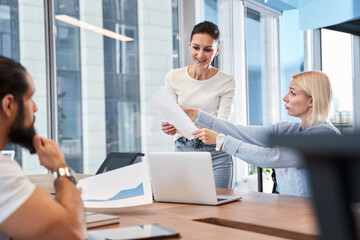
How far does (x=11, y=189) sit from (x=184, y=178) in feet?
3.23

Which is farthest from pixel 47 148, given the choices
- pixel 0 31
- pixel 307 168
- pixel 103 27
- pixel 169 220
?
pixel 103 27

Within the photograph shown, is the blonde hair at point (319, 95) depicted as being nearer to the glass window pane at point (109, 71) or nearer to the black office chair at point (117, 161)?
the black office chair at point (117, 161)

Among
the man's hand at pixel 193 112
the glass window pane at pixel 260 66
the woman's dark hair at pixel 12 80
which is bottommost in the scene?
the man's hand at pixel 193 112

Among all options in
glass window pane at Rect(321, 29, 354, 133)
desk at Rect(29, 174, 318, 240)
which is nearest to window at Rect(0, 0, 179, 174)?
desk at Rect(29, 174, 318, 240)

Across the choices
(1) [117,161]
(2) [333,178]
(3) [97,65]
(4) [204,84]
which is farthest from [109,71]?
(2) [333,178]

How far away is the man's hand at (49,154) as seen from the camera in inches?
52.3

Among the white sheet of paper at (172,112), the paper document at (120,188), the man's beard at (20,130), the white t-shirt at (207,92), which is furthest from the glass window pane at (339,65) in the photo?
the man's beard at (20,130)

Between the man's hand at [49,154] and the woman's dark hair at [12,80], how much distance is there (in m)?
0.17

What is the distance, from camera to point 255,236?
1310 mm

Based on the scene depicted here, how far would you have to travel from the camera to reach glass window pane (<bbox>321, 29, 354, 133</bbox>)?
6523 mm

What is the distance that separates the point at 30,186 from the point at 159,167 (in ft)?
3.13

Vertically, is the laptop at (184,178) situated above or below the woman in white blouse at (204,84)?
below

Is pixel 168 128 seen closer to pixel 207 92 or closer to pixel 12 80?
pixel 207 92

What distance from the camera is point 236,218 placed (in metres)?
1.59
